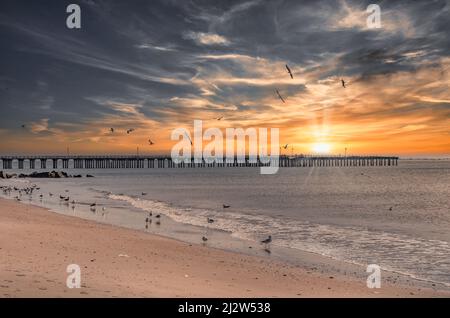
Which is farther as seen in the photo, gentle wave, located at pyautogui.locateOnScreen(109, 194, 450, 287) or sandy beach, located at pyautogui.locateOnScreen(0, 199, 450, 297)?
gentle wave, located at pyautogui.locateOnScreen(109, 194, 450, 287)

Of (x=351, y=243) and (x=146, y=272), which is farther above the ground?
(x=146, y=272)

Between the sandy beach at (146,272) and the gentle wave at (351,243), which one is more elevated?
the sandy beach at (146,272)

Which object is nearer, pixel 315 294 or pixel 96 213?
pixel 315 294

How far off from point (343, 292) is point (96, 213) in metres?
21.2

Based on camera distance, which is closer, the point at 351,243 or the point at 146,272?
the point at 146,272

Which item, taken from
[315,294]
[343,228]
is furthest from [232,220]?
[315,294]

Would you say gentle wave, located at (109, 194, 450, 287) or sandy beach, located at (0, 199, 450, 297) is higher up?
sandy beach, located at (0, 199, 450, 297)

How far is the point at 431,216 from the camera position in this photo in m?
32.4

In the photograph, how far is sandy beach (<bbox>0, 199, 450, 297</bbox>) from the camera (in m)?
8.13

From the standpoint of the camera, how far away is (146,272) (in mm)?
10211

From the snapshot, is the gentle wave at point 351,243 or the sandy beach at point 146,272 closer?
the sandy beach at point 146,272

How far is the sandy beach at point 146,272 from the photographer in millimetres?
8133
